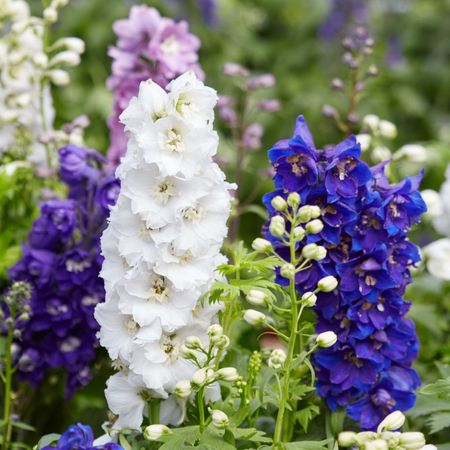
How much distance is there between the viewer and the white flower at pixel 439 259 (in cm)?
307

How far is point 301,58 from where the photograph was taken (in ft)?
23.6

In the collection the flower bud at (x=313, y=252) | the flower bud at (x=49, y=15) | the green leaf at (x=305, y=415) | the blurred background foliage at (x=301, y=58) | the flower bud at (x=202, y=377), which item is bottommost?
the green leaf at (x=305, y=415)

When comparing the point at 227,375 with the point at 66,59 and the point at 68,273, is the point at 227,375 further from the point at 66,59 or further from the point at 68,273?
the point at 66,59

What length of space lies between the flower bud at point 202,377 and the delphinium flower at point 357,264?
1.10 ft

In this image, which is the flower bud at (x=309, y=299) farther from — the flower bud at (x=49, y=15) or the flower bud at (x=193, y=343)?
the flower bud at (x=49, y=15)

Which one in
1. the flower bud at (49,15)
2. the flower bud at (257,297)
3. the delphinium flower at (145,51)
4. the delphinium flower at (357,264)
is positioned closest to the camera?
the flower bud at (257,297)

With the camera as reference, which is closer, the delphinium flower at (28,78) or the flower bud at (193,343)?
the flower bud at (193,343)

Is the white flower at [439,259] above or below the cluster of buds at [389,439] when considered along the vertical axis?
above

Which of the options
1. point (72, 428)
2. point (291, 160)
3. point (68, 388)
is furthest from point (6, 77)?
point (72, 428)

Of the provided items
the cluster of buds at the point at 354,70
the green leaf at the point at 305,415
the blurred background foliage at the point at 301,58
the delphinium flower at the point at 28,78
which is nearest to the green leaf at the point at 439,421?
the green leaf at the point at 305,415

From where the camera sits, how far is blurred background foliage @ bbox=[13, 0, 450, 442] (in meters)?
6.23

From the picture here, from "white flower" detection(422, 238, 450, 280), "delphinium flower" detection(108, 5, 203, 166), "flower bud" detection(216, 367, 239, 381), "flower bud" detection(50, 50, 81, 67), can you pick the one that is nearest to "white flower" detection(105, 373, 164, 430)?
"flower bud" detection(216, 367, 239, 381)

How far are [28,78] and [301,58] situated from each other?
13.2 ft

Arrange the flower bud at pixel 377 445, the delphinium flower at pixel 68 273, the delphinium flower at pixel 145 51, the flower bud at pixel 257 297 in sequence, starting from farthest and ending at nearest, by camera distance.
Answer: the delphinium flower at pixel 145 51, the delphinium flower at pixel 68 273, the flower bud at pixel 257 297, the flower bud at pixel 377 445
